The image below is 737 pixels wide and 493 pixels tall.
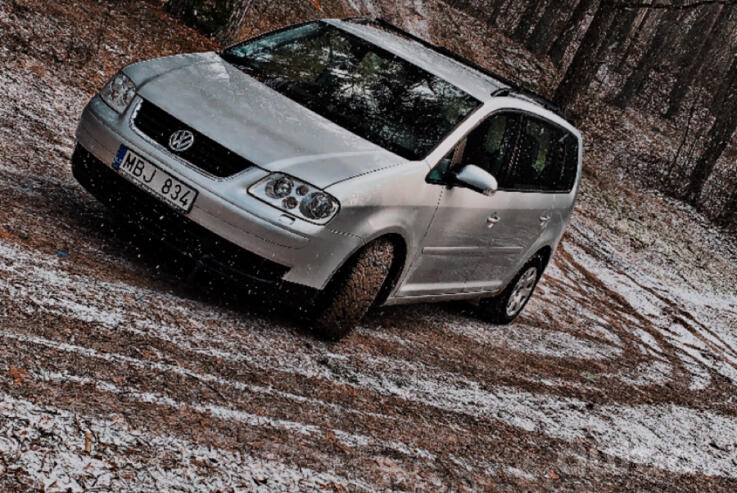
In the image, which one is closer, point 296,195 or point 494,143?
point 296,195

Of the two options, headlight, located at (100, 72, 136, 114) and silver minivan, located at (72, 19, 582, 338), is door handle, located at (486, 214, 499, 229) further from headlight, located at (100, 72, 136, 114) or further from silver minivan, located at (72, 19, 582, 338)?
headlight, located at (100, 72, 136, 114)

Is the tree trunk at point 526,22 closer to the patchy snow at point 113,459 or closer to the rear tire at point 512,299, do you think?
the rear tire at point 512,299

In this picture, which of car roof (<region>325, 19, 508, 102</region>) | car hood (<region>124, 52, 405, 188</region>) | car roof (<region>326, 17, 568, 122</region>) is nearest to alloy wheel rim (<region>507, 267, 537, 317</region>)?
car roof (<region>326, 17, 568, 122</region>)

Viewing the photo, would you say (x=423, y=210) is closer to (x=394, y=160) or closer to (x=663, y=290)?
(x=394, y=160)

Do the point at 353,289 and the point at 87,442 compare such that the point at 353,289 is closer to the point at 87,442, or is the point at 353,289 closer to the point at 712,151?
the point at 87,442

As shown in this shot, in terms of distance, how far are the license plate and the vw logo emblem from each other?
162 mm

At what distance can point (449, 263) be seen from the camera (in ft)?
19.0

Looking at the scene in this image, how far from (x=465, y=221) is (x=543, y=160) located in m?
1.44

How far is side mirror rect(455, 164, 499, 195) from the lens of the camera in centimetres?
519

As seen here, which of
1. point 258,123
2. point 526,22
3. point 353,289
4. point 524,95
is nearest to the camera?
point 258,123

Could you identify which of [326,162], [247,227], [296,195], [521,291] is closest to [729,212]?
[521,291]

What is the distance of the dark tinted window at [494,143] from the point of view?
18.0ft

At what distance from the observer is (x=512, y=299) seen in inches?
293

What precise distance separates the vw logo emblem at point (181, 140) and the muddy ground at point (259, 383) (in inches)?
32.7
